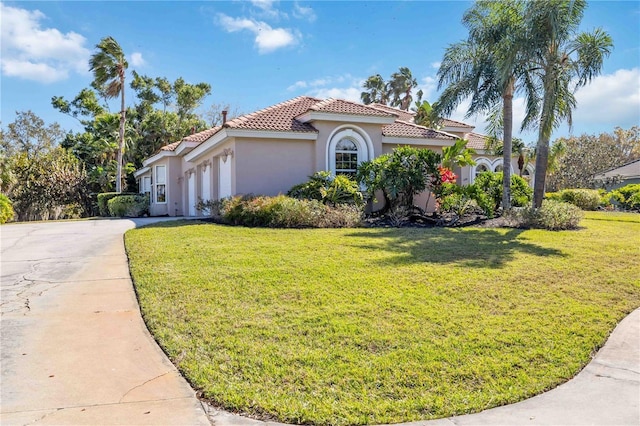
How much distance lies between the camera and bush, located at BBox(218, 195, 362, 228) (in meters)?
13.4

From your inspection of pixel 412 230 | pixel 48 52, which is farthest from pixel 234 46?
pixel 412 230

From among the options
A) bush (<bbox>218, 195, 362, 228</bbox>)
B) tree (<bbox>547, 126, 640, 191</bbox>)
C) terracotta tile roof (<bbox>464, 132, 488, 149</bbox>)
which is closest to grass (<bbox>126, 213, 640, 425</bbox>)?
bush (<bbox>218, 195, 362, 228</bbox>)

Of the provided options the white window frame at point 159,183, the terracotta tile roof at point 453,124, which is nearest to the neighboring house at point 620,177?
the terracotta tile roof at point 453,124

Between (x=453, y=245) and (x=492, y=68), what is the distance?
350 inches

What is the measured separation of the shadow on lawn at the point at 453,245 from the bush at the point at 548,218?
119 cm

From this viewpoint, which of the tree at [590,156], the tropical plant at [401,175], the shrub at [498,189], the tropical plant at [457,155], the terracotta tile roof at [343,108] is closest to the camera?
the tropical plant at [401,175]

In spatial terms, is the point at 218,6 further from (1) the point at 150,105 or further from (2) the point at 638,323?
(1) the point at 150,105

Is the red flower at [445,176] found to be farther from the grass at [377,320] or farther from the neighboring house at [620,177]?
the neighboring house at [620,177]

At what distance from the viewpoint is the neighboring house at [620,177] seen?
33.4 m

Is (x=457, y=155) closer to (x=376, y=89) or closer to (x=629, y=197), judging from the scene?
(x=629, y=197)

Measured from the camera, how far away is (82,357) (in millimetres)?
4688

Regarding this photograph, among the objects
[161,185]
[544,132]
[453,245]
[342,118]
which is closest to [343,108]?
[342,118]

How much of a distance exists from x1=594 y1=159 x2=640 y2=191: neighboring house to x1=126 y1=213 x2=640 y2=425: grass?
28.6 m

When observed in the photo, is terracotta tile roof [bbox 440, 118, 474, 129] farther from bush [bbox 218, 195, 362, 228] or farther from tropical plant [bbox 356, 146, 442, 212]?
bush [bbox 218, 195, 362, 228]
